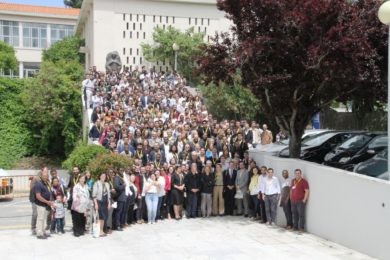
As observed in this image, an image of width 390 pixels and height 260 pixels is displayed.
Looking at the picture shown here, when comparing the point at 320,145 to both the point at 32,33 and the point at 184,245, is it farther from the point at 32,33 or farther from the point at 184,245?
the point at 32,33

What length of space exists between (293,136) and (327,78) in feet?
8.88

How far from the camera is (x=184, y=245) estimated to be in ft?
38.8

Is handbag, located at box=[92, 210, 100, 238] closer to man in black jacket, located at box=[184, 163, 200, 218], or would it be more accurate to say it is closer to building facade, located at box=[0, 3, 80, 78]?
man in black jacket, located at box=[184, 163, 200, 218]

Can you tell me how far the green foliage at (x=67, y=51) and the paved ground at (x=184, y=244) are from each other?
113 ft

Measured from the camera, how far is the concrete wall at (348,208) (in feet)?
33.9

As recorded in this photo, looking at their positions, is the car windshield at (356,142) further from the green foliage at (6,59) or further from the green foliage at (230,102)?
the green foliage at (6,59)

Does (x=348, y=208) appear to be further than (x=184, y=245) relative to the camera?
No

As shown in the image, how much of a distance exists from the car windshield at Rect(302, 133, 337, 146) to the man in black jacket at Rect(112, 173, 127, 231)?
6.34m

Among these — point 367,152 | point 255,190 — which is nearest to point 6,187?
point 255,190

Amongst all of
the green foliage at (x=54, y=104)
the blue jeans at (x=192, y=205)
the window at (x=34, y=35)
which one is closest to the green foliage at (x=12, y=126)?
the green foliage at (x=54, y=104)

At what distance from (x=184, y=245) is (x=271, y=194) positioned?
Result: 10.8ft

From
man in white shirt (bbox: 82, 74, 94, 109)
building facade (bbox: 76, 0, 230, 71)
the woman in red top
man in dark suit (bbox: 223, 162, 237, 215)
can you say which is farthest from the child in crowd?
building facade (bbox: 76, 0, 230, 71)

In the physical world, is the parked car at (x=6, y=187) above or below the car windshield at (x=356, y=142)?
below

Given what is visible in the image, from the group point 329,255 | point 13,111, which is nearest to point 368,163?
point 329,255
